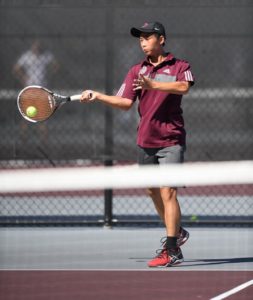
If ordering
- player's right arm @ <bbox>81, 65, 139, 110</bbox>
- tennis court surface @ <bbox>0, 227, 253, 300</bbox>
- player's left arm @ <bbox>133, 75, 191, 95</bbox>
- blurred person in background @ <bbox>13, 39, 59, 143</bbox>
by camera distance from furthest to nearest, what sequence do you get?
blurred person in background @ <bbox>13, 39, 59, 143</bbox> < player's right arm @ <bbox>81, 65, 139, 110</bbox> < player's left arm @ <bbox>133, 75, 191, 95</bbox> < tennis court surface @ <bbox>0, 227, 253, 300</bbox>

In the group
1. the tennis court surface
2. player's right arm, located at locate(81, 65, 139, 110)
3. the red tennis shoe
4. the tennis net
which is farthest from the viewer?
the tennis net

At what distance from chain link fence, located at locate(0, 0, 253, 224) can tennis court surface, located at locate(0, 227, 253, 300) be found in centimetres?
59

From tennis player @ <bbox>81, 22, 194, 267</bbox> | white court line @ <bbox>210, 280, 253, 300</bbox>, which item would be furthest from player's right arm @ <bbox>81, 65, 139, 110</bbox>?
white court line @ <bbox>210, 280, 253, 300</bbox>

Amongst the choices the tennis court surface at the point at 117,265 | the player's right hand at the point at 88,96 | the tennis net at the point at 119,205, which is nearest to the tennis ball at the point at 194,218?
the tennis net at the point at 119,205

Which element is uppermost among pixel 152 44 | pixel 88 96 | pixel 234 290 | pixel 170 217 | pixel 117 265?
pixel 152 44

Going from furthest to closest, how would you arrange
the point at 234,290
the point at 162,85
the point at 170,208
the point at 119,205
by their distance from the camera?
the point at 119,205 < the point at 170,208 < the point at 162,85 < the point at 234,290

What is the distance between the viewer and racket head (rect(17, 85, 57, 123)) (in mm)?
7719

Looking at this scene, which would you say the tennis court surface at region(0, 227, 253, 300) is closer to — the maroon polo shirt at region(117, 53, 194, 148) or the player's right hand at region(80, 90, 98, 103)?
the maroon polo shirt at region(117, 53, 194, 148)

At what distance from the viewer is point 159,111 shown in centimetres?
816

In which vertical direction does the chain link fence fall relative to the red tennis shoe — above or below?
above

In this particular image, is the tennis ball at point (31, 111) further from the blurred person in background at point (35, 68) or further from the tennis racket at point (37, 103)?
the blurred person in background at point (35, 68)

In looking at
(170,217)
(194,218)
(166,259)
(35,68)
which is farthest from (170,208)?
(35,68)

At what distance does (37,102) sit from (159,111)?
0.85 m

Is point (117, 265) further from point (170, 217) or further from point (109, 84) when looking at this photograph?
point (109, 84)
